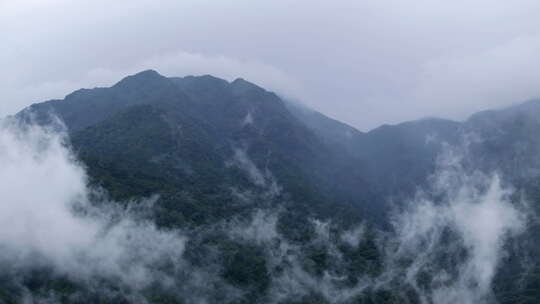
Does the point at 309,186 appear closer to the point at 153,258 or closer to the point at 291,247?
the point at 291,247

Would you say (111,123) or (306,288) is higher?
(111,123)

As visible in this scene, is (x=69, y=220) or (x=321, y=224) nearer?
(x=69, y=220)

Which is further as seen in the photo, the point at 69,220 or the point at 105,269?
the point at 69,220

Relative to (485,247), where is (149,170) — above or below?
above

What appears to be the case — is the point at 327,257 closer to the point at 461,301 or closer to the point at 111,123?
the point at 461,301

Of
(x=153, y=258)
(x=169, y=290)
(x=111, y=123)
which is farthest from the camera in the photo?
(x=111, y=123)

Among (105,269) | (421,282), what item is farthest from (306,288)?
(105,269)

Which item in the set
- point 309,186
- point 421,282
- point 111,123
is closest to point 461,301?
point 421,282

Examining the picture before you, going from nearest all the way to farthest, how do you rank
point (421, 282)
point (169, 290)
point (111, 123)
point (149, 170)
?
1. point (169, 290)
2. point (421, 282)
3. point (149, 170)
4. point (111, 123)

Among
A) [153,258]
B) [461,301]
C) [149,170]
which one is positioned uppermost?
[149,170]
